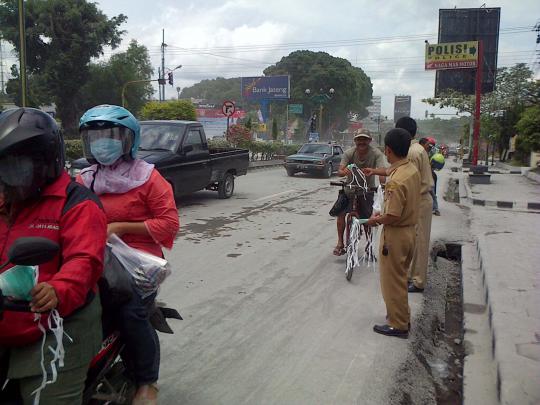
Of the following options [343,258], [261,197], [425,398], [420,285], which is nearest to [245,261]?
[343,258]

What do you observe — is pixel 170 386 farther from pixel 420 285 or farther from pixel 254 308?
pixel 420 285

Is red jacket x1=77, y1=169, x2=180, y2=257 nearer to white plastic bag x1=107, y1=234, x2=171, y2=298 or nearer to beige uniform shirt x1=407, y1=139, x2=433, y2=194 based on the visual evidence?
white plastic bag x1=107, y1=234, x2=171, y2=298

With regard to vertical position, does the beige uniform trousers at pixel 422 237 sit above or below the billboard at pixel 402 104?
below

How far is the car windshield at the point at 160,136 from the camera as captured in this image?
9.91m

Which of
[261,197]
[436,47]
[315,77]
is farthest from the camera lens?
[315,77]

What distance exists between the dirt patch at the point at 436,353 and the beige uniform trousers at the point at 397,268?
28cm

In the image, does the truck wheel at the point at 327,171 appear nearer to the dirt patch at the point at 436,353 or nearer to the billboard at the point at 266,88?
the dirt patch at the point at 436,353

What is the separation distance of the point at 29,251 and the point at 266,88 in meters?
53.8

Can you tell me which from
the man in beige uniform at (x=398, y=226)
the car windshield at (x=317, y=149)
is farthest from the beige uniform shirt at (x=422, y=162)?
the car windshield at (x=317, y=149)

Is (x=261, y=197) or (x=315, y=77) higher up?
(x=315, y=77)

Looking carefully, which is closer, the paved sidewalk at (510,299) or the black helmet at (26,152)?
the black helmet at (26,152)

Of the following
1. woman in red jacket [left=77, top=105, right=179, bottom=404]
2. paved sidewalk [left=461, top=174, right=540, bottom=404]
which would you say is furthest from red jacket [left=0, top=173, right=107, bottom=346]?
paved sidewalk [left=461, top=174, right=540, bottom=404]

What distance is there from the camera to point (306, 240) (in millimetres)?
7789

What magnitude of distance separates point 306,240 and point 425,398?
454 centimetres
